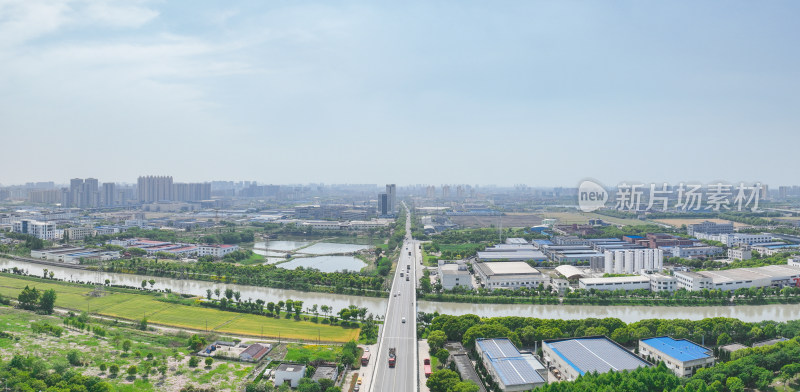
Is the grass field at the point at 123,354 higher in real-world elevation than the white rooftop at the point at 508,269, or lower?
lower

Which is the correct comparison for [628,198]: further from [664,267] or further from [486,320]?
[486,320]

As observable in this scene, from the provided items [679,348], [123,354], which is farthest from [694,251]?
[123,354]

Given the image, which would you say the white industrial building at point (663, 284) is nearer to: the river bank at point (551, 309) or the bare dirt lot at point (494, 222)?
the river bank at point (551, 309)

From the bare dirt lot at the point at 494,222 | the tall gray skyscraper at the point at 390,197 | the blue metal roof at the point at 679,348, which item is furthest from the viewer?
the tall gray skyscraper at the point at 390,197

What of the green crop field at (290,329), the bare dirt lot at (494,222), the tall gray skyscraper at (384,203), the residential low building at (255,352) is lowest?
the green crop field at (290,329)

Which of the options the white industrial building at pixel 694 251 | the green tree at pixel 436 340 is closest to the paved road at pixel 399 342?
the green tree at pixel 436 340

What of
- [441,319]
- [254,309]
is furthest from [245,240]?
[441,319]

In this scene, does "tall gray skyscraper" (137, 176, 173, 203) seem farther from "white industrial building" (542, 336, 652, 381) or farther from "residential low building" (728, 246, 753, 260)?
"white industrial building" (542, 336, 652, 381)
